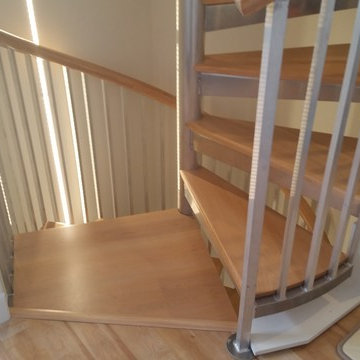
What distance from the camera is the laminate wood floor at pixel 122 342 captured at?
107 cm

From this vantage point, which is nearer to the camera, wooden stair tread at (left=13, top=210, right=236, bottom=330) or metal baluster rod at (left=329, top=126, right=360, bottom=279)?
metal baluster rod at (left=329, top=126, right=360, bottom=279)

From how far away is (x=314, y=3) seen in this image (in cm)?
117

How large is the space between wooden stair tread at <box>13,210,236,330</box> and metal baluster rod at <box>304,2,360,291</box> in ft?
1.29

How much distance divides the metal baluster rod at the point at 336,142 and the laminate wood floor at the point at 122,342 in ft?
0.72

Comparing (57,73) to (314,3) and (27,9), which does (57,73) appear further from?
(314,3)

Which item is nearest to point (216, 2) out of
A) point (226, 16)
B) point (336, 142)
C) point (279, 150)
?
point (226, 16)

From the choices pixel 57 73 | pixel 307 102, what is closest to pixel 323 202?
pixel 307 102

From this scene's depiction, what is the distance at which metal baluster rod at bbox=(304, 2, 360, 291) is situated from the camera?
75 centimetres

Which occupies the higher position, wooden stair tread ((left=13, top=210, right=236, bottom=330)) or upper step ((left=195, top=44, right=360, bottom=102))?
upper step ((left=195, top=44, right=360, bottom=102))

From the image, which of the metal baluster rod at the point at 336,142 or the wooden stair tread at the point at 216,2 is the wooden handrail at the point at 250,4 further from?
the wooden stair tread at the point at 216,2

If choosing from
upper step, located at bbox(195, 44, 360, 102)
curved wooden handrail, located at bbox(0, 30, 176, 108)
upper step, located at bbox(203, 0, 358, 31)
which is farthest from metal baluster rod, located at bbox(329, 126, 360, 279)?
curved wooden handrail, located at bbox(0, 30, 176, 108)

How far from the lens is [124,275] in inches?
56.1

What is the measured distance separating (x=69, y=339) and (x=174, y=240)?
2.20 ft

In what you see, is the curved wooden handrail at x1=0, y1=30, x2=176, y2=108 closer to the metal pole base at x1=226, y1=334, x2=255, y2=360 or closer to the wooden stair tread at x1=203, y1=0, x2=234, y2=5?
the wooden stair tread at x1=203, y1=0, x2=234, y2=5
